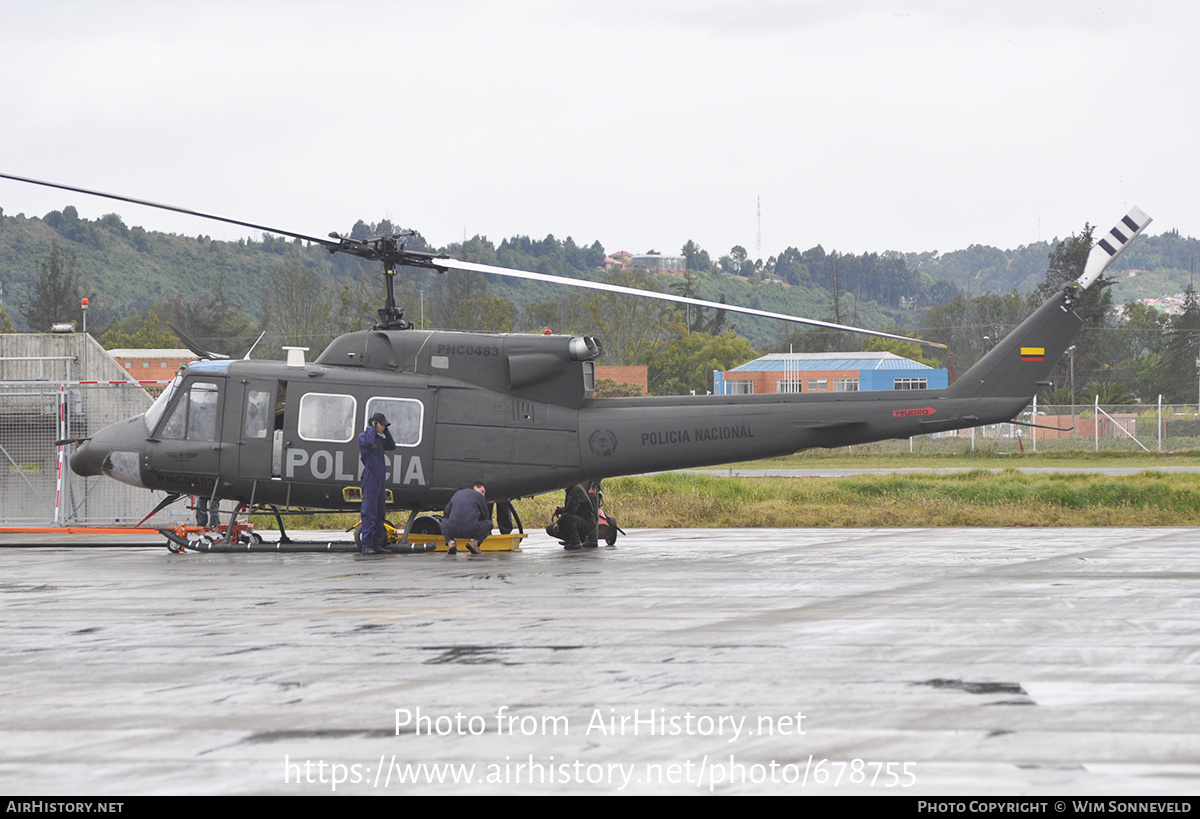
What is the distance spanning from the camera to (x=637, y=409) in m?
15.5

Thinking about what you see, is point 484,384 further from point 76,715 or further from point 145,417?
point 76,715

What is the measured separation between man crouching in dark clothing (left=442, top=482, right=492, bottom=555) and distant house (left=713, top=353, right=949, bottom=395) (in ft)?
272

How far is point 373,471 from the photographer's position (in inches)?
585

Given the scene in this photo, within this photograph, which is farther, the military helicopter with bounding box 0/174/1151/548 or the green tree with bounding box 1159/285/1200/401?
the green tree with bounding box 1159/285/1200/401

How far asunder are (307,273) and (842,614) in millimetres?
96670

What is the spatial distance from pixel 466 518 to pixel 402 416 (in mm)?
1691

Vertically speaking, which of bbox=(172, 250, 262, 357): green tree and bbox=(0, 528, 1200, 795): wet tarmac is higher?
bbox=(172, 250, 262, 357): green tree

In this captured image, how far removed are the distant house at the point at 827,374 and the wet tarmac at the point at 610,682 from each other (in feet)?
285

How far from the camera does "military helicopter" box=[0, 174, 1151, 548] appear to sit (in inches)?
592

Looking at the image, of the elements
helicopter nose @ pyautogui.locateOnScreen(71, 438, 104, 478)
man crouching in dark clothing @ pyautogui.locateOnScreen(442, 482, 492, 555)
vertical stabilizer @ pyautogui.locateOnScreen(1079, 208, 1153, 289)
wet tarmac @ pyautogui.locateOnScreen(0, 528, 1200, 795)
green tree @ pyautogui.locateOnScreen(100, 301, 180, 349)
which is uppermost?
green tree @ pyautogui.locateOnScreen(100, 301, 180, 349)

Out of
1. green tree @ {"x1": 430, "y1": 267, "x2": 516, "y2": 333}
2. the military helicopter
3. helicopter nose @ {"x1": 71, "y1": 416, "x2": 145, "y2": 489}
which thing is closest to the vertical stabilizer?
the military helicopter

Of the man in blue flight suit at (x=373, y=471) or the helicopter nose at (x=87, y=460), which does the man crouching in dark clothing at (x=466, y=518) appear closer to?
the man in blue flight suit at (x=373, y=471)

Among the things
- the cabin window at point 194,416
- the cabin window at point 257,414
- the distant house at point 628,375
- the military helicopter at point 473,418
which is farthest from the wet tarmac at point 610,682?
the distant house at point 628,375

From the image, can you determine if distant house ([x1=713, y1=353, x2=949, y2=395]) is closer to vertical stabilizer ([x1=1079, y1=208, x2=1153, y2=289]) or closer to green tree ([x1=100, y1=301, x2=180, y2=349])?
green tree ([x1=100, y1=301, x2=180, y2=349])
